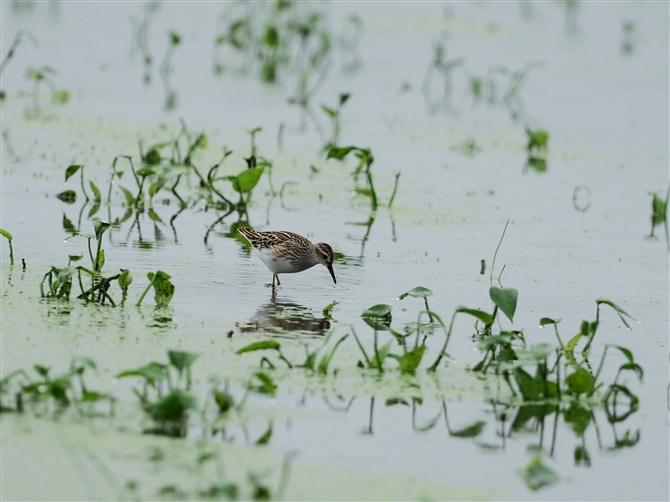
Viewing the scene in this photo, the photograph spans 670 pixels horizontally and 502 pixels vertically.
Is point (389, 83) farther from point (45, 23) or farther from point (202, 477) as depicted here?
point (202, 477)

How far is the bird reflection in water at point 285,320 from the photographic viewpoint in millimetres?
7375

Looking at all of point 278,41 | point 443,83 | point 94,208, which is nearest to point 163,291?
point 94,208

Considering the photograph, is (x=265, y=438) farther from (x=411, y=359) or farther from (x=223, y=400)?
(x=411, y=359)

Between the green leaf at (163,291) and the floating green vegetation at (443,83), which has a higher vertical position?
the floating green vegetation at (443,83)

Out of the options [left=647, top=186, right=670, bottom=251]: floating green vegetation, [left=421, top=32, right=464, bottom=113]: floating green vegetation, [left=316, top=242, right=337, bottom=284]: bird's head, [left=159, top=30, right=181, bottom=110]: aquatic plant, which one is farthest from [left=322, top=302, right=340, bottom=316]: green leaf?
[left=421, top=32, right=464, bottom=113]: floating green vegetation

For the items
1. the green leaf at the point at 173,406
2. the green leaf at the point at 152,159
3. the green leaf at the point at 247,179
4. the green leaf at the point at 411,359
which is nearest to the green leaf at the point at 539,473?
the green leaf at the point at 411,359

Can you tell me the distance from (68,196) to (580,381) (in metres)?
6.20

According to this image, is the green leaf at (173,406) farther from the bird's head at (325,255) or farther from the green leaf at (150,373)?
the bird's head at (325,255)

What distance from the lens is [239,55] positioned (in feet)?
69.1

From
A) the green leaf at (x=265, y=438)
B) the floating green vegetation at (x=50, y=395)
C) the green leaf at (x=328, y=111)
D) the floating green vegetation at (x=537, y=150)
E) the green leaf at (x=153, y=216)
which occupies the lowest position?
the green leaf at (x=265, y=438)

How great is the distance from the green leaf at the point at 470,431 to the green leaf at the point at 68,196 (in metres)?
6.01

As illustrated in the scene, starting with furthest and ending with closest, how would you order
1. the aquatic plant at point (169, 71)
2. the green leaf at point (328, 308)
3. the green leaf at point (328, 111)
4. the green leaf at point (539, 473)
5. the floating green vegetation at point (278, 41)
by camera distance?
1. the floating green vegetation at point (278, 41)
2. the aquatic plant at point (169, 71)
3. the green leaf at point (328, 111)
4. the green leaf at point (328, 308)
5. the green leaf at point (539, 473)

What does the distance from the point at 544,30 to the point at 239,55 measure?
25.8ft

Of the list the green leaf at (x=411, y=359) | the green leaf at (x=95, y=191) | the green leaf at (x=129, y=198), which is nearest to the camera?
the green leaf at (x=411, y=359)
